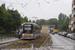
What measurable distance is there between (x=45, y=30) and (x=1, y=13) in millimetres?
78703

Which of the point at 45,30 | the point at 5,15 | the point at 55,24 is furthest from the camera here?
the point at 55,24

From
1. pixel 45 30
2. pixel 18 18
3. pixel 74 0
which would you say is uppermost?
pixel 74 0

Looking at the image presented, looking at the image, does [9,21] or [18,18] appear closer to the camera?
[9,21]

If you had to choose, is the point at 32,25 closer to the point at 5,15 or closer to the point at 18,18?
the point at 5,15

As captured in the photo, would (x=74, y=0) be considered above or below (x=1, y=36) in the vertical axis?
above

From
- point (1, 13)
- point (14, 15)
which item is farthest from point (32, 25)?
point (14, 15)

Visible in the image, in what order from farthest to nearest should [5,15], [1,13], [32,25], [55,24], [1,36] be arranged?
[55,24]
[5,15]
[1,13]
[32,25]
[1,36]

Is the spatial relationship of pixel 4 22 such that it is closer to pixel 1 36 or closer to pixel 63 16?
pixel 1 36

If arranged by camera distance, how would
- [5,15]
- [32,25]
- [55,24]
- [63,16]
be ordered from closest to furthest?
[32,25]
[5,15]
[63,16]
[55,24]

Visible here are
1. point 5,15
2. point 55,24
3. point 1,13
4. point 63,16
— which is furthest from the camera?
point 55,24

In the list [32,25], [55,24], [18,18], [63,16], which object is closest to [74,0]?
[18,18]

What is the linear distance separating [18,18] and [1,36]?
39858 millimetres

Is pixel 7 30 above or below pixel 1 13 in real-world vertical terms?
below

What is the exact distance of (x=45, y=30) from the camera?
124 m
